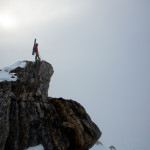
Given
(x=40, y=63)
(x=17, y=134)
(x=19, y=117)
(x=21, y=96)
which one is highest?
(x=40, y=63)

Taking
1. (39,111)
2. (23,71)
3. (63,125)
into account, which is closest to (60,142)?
(63,125)

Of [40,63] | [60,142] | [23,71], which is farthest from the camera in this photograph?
[40,63]

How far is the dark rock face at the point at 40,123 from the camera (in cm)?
1194

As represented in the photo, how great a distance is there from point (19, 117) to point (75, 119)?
630cm

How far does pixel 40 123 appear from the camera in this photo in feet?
44.9

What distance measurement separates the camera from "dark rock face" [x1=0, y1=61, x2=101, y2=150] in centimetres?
1194

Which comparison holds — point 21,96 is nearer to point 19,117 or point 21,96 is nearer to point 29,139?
point 19,117

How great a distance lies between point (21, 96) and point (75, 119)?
7.03m

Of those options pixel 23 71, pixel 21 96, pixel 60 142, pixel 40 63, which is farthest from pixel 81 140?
pixel 40 63

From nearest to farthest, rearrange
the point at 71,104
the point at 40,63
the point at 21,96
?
the point at 21,96, the point at 71,104, the point at 40,63

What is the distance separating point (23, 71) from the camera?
2452 cm

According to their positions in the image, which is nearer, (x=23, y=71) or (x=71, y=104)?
(x=71, y=104)

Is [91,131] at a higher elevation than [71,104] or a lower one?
lower

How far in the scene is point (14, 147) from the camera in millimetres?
11211
